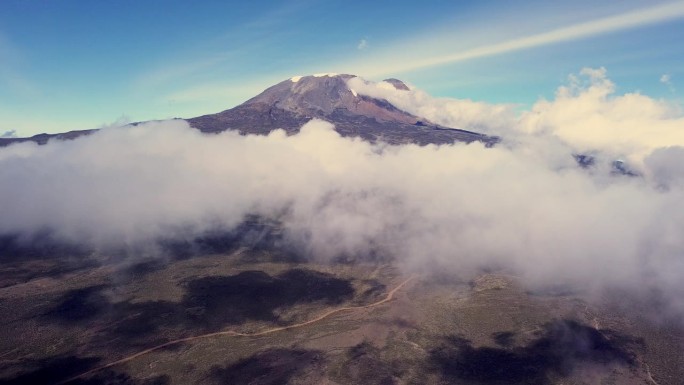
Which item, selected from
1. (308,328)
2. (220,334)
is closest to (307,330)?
(308,328)

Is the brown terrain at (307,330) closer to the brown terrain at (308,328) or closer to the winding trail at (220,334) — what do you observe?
the brown terrain at (308,328)

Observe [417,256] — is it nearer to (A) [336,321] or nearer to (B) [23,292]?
(A) [336,321]

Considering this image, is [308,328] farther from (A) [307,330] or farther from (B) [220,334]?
(B) [220,334]

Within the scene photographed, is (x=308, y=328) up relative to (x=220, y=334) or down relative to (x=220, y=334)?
down

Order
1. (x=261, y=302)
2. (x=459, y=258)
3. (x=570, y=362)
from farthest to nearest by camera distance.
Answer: (x=459, y=258)
(x=261, y=302)
(x=570, y=362)

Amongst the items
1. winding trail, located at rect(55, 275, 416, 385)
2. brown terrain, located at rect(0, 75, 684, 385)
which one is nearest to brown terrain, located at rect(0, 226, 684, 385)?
brown terrain, located at rect(0, 75, 684, 385)

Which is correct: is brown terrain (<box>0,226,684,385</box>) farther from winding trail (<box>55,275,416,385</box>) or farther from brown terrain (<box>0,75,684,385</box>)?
winding trail (<box>55,275,416,385</box>)

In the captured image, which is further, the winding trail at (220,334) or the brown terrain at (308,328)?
the winding trail at (220,334)

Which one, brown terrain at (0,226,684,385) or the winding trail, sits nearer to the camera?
brown terrain at (0,226,684,385)

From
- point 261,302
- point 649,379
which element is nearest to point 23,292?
point 261,302

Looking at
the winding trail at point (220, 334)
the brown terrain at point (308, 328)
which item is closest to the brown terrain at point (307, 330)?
the brown terrain at point (308, 328)

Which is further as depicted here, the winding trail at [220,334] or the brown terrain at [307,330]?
the winding trail at [220,334]
